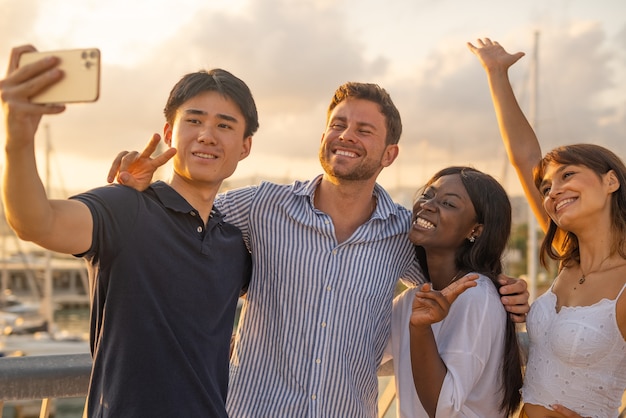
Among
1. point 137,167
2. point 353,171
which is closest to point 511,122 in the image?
point 353,171

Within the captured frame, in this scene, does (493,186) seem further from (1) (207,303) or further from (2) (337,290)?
(1) (207,303)

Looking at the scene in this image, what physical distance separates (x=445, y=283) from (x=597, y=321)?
30.6 inches

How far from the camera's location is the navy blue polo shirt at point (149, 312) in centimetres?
252

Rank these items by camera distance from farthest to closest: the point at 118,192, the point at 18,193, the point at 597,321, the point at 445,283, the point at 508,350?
the point at 445,283
the point at 508,350
the point at 597,321
the point at 118,192
the point at 18,193

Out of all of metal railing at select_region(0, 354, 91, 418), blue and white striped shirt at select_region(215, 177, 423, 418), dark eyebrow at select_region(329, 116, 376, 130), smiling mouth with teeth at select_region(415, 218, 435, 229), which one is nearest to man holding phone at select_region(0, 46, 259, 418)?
blue and white striped shirt at select_region(215, 177, 423, 418)

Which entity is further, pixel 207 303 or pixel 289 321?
pixel 289 321

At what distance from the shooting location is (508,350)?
11.2 ft

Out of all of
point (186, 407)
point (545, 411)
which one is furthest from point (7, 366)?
point (545, 411)

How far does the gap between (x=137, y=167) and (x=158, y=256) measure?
14.9 inches

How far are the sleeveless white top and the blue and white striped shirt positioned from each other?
80 cm

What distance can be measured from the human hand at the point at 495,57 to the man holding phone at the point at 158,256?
1.76 m

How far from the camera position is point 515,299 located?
11.2ft

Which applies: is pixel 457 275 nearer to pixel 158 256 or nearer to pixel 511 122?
pixel 511 122

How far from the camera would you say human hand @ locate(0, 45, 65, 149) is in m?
1.90
